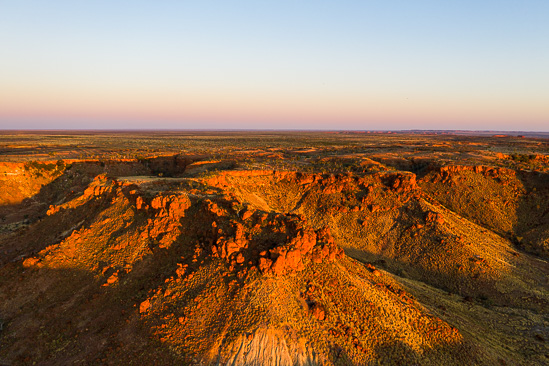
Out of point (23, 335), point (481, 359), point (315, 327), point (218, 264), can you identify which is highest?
point (218, 264)

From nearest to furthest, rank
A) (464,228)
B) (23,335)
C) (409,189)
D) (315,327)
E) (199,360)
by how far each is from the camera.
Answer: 1. (199,360)
2. (315,327)
3. (23,335)
4. (464,228)
5. (409,189)

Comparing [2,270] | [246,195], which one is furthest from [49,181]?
[246,195]

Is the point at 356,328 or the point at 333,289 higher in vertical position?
the point at 333,289

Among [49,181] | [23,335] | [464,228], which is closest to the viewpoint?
[23,335]

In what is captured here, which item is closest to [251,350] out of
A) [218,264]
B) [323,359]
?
[323,359]

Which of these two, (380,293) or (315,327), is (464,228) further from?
(315,327)

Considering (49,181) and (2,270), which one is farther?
(49,181)

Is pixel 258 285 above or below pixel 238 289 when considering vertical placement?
above

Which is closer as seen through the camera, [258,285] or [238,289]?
[238,289]
